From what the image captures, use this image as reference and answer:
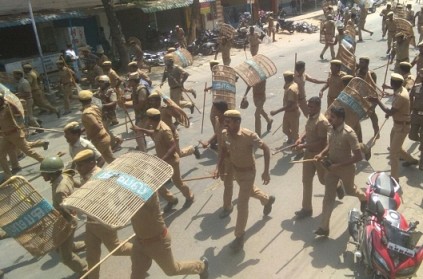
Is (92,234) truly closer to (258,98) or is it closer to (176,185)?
(176,185)

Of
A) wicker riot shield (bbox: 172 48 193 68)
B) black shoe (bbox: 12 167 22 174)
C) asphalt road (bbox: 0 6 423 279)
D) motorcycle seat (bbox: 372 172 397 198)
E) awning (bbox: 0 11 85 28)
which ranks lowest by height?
black shoe (bbox: 12 167 22 174)

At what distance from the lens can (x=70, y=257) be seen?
484 centimetres

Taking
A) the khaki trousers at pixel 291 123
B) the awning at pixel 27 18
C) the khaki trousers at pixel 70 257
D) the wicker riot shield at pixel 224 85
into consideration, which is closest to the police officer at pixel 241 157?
the khaki trousers at pixel 70 257

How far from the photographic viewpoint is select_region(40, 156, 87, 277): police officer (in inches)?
182

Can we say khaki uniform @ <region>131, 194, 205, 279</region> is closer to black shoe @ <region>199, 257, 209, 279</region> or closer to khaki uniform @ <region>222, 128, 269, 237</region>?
black shoe @ <region>199, 257, 209, 279</region>

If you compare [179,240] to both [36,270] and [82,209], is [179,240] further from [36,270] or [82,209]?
[82,209]

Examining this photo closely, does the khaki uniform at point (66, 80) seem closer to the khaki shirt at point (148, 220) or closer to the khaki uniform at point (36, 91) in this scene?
the khaki uniform at point (36, 91)

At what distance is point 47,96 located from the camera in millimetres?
14266

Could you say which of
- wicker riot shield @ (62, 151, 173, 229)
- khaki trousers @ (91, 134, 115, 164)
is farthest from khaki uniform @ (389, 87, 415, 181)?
khaki trousers @ (91, 134, 115, 164)

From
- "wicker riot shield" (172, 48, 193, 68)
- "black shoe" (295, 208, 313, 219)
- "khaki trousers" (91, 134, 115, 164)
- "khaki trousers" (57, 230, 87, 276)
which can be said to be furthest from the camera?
"wicker riot shield" (172, 48, 193, 68)

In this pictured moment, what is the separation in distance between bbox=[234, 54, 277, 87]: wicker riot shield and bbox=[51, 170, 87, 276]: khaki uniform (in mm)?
4489

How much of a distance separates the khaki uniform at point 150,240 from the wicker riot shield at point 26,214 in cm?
95

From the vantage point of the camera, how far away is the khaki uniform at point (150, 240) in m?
4.07

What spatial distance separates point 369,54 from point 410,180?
1185cm
